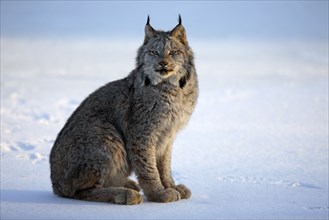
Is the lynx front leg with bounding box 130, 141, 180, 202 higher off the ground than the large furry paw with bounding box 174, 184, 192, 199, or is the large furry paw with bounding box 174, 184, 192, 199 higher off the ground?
the lynx front leg with bounding box 130, 141, 180, 202

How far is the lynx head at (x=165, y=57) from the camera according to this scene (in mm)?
5781

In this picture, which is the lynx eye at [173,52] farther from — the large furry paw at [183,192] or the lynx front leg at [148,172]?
the large furry paw at [183,192]

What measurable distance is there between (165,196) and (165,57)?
1.47 meters

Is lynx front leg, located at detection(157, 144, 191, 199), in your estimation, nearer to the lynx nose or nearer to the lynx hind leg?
the lynx hind leg

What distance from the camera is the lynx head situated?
5.78 metres

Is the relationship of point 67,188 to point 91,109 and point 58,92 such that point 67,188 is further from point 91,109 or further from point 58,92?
point 58,92

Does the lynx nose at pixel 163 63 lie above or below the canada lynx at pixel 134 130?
above

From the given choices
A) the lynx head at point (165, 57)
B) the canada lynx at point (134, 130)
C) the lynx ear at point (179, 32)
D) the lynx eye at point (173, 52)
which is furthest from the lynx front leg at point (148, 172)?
the lynx ear at point (179, 32)

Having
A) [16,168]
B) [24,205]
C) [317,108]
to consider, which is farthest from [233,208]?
[317,108]

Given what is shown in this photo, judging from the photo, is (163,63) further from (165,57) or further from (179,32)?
(179,32)

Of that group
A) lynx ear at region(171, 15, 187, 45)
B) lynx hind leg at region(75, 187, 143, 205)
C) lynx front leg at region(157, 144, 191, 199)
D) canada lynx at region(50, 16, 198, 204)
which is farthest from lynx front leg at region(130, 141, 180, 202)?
lynx ear at region(171, 15, 187, 45)

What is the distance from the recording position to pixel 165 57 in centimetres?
577

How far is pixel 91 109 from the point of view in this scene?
600cm

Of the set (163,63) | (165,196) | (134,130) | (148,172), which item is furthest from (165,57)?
(165,196)
